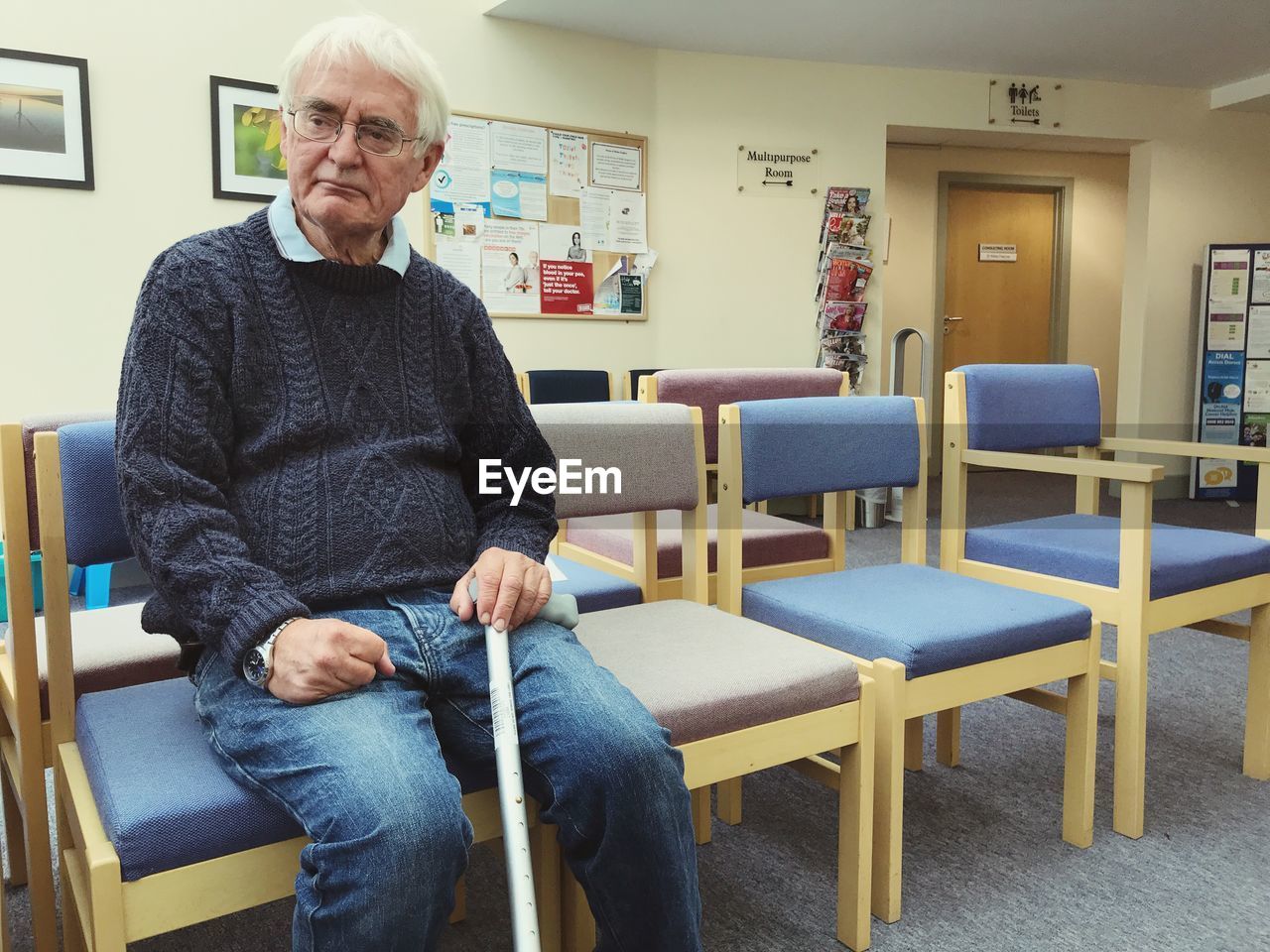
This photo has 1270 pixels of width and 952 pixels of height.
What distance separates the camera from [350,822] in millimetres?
920

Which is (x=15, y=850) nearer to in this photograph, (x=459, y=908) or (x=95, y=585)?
(x=459, y=908)

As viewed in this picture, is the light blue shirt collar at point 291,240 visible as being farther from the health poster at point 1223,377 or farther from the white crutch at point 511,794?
the health poster at point 1223,377

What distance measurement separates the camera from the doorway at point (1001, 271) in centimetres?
691

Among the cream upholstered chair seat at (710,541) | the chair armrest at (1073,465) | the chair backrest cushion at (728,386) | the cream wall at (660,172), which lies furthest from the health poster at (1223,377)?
the cream upholstered chair seat at (710,541)

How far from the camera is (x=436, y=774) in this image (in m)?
0.99

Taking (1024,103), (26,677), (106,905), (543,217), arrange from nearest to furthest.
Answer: (106,905), (26,677), (543,217), (1024,103)

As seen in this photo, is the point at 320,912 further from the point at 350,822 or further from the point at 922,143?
the point at 922,143

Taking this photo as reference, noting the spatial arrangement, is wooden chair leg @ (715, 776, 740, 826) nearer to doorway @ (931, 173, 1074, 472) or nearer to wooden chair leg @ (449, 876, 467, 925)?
wooden chair leg @ (449, 876, 467, 925)

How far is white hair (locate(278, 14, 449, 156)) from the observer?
1.19 meters

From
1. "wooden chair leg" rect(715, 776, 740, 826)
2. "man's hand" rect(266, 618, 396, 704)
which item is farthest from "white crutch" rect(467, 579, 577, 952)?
"wooden chair leg" rect(715, 776, 740, 826)

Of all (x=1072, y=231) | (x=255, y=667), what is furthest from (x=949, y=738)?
(x=1072, y=231)

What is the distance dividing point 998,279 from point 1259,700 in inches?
214

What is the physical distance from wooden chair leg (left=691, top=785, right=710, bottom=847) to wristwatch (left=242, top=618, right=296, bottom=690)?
96cm

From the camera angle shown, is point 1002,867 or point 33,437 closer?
point 33,437
